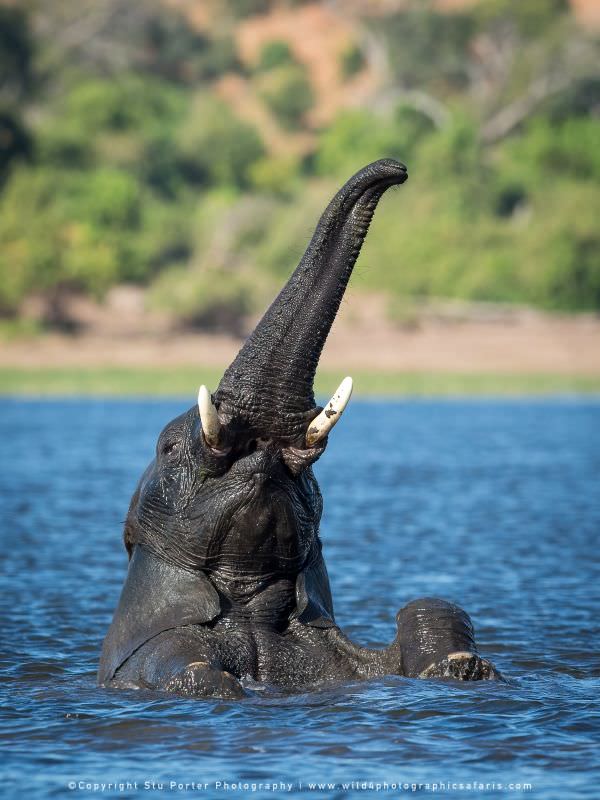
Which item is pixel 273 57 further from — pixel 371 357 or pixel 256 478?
pixel 256 478

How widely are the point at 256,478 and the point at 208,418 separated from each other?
0.47m

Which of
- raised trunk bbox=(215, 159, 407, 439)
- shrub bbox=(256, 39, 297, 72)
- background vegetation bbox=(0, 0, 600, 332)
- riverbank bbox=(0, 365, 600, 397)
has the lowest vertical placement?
raised trunk bbox=(215, 159, 407, 439)

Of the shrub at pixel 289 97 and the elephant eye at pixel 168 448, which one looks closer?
the elephant eye at pixel 168 448

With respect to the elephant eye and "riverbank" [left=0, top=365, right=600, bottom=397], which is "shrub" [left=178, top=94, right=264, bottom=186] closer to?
"riverbank" [left=0, top=365, right=600, bottom=397]

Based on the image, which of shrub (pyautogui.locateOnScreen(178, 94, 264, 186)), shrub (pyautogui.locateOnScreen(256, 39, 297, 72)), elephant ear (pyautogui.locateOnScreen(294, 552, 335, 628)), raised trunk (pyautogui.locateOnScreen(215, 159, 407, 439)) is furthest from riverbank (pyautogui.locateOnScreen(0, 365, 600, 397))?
shrub (pyautogui.locateOnScreen(256, 39, 297, 72))

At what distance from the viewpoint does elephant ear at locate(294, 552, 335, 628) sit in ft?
28.9

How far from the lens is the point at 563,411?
44.8m

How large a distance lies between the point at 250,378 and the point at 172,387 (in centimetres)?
3958

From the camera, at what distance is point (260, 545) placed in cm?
856

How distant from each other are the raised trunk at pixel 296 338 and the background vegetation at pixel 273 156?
1546 inches

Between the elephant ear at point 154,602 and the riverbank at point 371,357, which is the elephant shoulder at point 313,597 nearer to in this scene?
the elephant ear at point 154,602

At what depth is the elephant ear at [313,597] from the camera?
8.82m

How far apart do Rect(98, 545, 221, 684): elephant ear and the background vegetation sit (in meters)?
38.8

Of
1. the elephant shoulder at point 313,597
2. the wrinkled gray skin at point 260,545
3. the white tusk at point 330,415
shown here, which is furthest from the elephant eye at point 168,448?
the elephant shoulder at point 313,597
